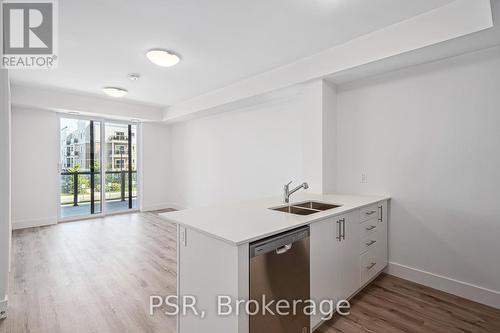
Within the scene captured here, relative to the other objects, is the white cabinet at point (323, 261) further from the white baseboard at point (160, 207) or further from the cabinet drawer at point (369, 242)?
the white baseboard at point (160, 207)

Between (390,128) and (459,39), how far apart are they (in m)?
1.06

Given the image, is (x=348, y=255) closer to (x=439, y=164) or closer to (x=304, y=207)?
(x=304, y=207)

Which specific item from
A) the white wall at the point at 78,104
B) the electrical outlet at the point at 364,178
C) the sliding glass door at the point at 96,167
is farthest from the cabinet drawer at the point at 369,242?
the sliding glass door at the point at 96,167

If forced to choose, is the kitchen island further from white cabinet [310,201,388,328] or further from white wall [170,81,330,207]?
white wall [170,81,330,207]

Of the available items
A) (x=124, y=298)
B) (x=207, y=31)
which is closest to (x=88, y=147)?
(x=124, y=298)

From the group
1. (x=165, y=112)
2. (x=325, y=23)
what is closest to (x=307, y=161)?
(x=325, y=23)

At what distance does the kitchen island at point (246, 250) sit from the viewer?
1.43 m

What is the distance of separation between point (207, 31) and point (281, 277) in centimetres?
246

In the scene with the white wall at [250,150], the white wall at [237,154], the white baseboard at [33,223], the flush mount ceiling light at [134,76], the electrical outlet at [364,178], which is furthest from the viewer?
the white baseboard at [33,223]

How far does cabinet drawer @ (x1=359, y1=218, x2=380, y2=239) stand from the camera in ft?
8.26

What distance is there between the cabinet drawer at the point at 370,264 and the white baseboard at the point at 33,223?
5976mm

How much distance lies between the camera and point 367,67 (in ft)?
9.22

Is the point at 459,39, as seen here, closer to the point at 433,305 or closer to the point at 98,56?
the point at 433,305

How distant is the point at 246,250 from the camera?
1423 mm
